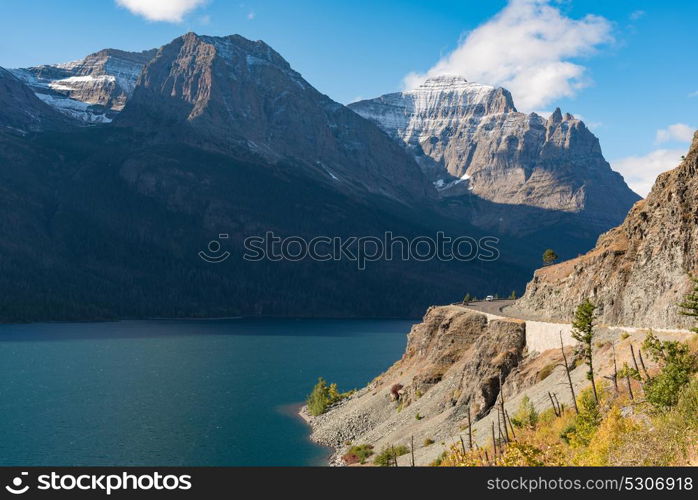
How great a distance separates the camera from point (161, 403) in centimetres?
11725

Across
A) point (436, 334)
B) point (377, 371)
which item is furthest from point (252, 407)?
point (377, 371)

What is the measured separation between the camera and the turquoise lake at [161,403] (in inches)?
3371

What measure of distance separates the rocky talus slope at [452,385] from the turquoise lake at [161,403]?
684 centimetres

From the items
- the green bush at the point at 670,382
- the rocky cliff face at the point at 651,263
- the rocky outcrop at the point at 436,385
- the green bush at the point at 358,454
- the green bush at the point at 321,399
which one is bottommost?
the green bush at the point at 358,454

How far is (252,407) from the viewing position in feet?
377

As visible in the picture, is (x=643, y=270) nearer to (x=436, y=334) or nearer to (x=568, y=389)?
(x=568, y=389)

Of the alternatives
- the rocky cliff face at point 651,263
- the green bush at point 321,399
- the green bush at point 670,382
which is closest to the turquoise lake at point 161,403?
the green bush at point 321,399

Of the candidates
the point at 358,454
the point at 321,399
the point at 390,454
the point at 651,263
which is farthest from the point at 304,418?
the point at 651,263

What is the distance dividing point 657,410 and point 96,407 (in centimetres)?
9336

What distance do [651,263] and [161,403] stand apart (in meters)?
78.9

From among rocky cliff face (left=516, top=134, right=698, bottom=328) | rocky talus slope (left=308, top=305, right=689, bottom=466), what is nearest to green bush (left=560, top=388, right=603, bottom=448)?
rocky talus slope (left=308, top=305, right=689, bottom=466)

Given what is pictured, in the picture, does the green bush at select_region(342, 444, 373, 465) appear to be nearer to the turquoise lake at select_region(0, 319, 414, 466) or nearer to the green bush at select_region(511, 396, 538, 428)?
the turquoise lake at select_region(0, 319, 414, 466)

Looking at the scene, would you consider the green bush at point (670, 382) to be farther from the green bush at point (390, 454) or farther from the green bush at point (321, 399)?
the green bush at point (321, 399)

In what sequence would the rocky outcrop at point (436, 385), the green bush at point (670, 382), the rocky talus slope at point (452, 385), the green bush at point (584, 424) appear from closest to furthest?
the green bush at point (670, 382), the green bush at point (584, 424), the rocky talus slope at point (452, 385), the rocky outcrop at point (436, 385)
